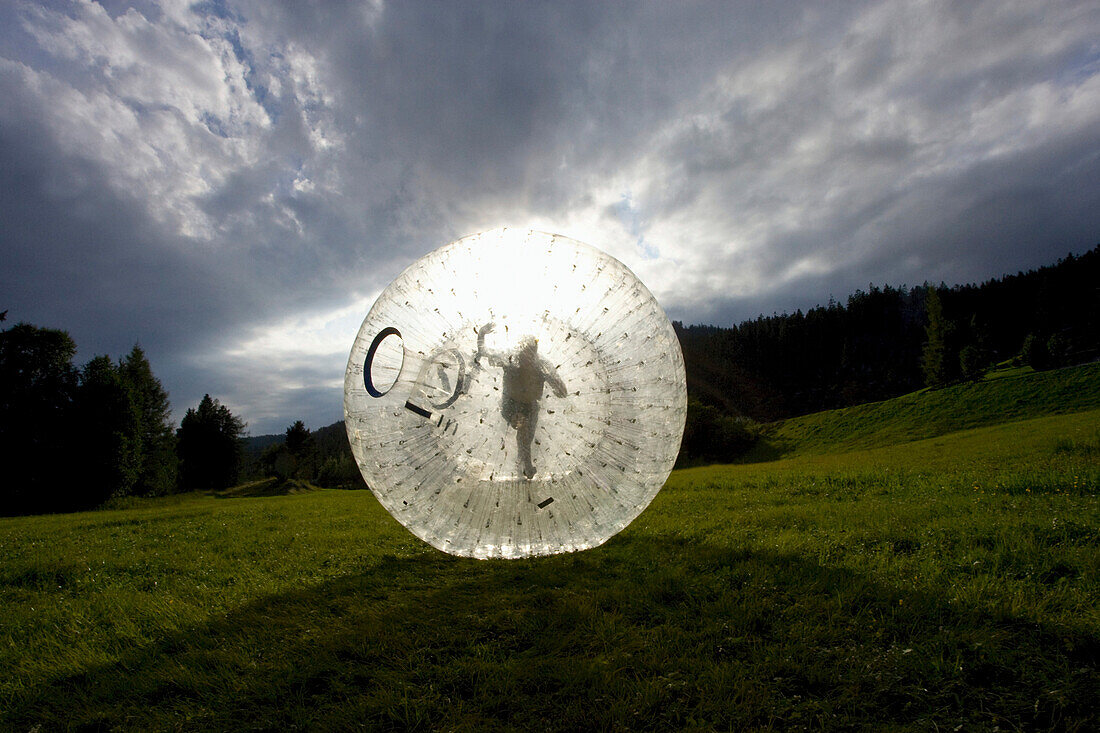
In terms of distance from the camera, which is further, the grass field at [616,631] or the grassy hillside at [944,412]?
the grassy hillside at [944,412]

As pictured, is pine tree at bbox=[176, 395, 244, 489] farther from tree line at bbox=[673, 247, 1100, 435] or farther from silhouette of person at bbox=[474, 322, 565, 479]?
tree line at bbox=[673, 247, 1100, 435]

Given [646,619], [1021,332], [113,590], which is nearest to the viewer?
[646,619]

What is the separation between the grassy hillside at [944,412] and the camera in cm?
3962

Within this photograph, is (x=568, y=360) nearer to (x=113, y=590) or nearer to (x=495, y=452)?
(x=495, y=452)

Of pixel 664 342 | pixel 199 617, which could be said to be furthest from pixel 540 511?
pixel 199 617

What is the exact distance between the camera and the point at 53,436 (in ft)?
116

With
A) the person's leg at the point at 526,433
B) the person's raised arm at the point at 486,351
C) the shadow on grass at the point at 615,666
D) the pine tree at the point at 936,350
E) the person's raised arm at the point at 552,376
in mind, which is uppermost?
the pine tree at the point at 936,350

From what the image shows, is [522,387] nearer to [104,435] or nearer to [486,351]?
[486,351]

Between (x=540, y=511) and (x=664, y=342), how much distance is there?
2634mm

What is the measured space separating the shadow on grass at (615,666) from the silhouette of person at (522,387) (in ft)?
5.84

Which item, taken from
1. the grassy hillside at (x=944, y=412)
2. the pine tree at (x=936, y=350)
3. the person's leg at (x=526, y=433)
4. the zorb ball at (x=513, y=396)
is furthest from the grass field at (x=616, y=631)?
the pine tree at (x=936, y=350)

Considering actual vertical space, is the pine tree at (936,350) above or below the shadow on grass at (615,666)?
above

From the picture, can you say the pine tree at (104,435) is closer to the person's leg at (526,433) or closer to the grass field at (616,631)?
the grass field at (616,631)

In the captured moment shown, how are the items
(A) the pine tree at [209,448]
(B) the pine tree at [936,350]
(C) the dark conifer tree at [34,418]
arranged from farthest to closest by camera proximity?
1. (B) the pine tree at [936,350]
2. (A) the pine tree at [209,448]
3. (C) the dark conifer tree at [34,418]
